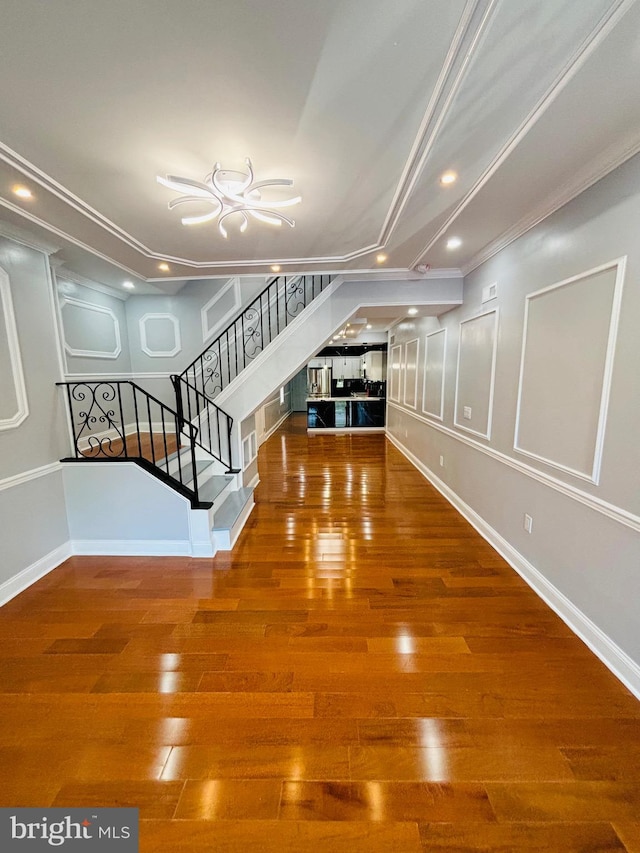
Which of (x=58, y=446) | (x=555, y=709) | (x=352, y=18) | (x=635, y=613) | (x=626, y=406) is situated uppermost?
(x=352, y=18)

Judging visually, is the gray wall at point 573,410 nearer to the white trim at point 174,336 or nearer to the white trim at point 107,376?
the white trim at point 174,336

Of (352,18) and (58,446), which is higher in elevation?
(352,18)

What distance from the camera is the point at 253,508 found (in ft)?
13.1

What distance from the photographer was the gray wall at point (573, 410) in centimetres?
170

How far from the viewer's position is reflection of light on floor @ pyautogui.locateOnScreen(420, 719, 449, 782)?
1.31m

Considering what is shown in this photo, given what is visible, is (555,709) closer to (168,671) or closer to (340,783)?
(340,783)

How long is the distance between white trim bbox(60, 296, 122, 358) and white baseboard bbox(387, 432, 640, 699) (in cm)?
503

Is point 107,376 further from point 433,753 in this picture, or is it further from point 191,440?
point 433,753

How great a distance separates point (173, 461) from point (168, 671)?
2.27m

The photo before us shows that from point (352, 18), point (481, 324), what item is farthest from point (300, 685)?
point (481, 324)

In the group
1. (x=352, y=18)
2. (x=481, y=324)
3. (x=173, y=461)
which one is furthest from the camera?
(x=173, y=461)

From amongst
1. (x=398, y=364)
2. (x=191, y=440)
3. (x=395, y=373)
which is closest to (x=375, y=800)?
(x=191, y=440)

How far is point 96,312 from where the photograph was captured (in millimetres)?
4340

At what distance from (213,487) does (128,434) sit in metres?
2.42
